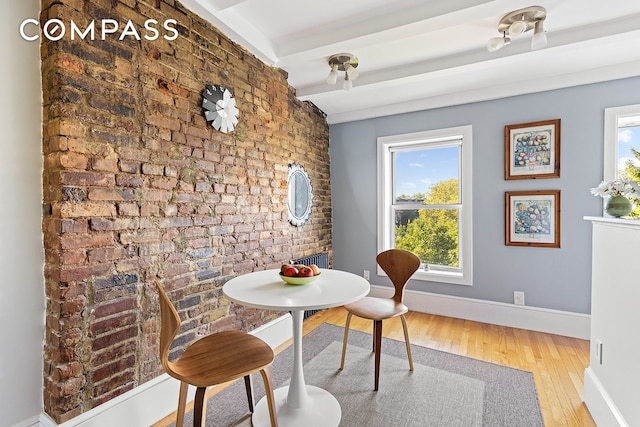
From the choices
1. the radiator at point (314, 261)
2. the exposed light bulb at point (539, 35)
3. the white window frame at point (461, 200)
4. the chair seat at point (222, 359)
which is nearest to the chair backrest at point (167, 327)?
the chair seat at point (222, 359)

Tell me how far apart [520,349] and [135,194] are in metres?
3.19

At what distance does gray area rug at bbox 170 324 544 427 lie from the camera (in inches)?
68.5

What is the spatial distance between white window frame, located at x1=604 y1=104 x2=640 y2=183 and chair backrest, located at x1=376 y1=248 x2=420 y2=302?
6.44 ft

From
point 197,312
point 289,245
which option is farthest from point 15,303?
point 289,245

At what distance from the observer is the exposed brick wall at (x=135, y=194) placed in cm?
142

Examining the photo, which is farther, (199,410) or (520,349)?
(520,349)

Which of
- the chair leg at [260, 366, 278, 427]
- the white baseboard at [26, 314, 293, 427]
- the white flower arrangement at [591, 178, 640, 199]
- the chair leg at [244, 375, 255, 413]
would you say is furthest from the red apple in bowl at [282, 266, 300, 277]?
the white flower arrangement at [591, 178, 640, 199]

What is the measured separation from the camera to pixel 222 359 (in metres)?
1.43

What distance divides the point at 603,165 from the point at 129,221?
378 centimetres

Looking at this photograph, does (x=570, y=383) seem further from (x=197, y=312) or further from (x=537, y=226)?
(x=197, y=312)

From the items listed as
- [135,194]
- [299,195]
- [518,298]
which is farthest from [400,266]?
[135,194]

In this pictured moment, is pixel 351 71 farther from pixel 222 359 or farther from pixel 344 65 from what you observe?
pixel 222 359

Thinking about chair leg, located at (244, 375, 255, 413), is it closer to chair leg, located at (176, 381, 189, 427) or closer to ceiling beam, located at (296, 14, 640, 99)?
chair leg, located at (176, 381, 189, 427)

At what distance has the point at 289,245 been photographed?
310cm
